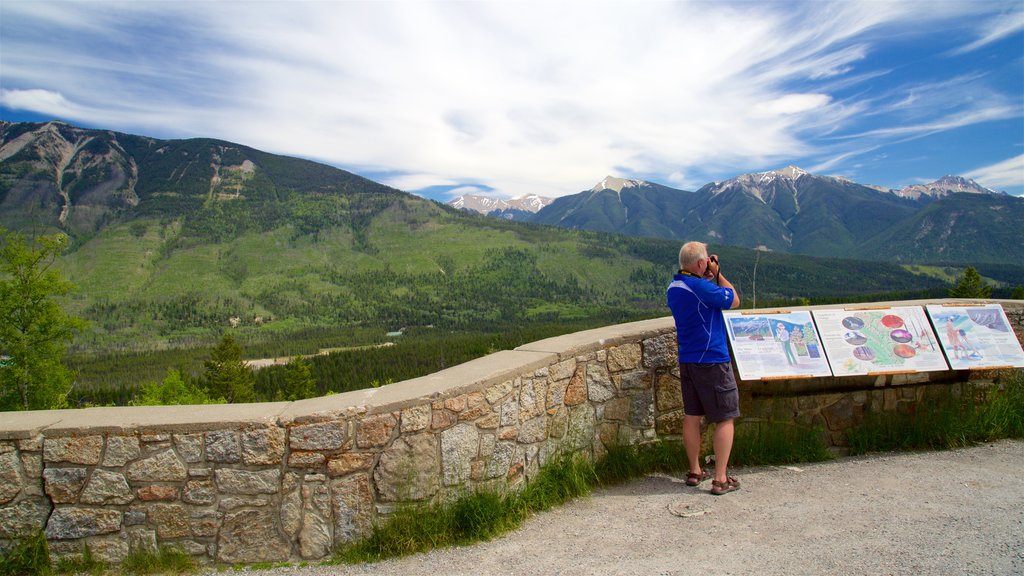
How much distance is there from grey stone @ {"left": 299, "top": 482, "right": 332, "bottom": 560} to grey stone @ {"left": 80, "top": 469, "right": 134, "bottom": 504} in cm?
120

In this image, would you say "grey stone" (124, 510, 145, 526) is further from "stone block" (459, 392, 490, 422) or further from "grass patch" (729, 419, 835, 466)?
"grass patch" (729, 419, 835, 466)

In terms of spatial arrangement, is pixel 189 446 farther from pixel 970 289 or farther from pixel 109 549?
pixel 970 289

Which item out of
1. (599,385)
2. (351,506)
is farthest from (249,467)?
(599,385)

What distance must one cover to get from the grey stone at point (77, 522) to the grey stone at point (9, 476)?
30 cm

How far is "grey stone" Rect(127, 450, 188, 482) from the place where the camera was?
3770 mm

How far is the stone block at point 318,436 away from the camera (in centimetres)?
386

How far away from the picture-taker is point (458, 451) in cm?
429

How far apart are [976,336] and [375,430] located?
6.64 meters

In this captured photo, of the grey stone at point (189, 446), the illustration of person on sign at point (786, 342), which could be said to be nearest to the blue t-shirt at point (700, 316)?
the illustration of person on sign at point (786, 342)

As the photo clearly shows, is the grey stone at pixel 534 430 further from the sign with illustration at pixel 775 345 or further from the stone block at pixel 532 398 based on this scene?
the sign with illustration at pixel 775 345

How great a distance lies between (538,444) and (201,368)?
5078 inches

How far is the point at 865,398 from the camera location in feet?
19.4

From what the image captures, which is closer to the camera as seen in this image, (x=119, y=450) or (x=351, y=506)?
(x=119, y=450)

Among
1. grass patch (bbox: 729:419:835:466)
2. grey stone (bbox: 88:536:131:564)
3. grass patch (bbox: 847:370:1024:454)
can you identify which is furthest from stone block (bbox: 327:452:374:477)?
grass patch (bbox: 847:370:1024:454)
